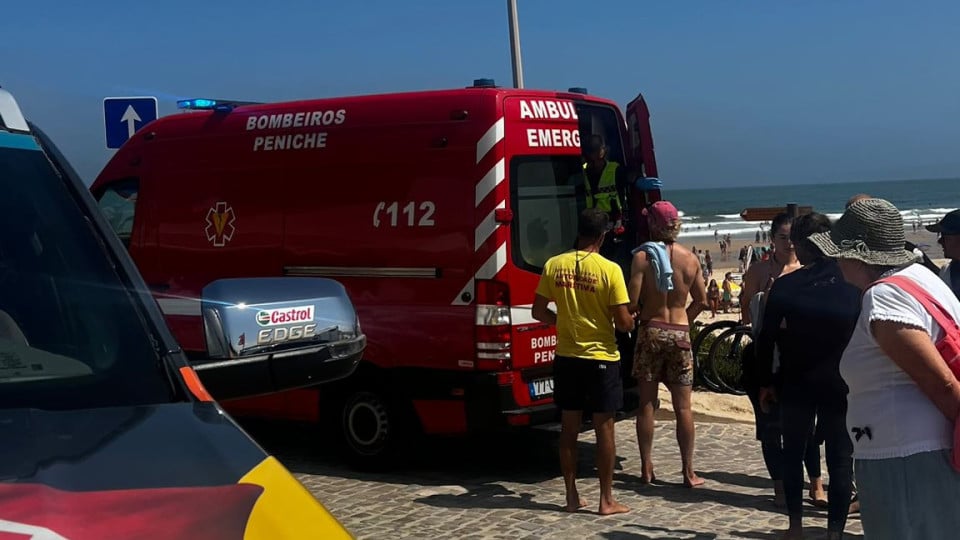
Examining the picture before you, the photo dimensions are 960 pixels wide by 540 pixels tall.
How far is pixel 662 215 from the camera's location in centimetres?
681

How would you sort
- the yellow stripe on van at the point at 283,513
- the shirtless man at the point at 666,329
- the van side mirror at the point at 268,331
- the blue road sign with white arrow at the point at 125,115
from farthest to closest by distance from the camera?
the blue road sign with white arrow at the point at 125,115 < the shirtless man at the point at 666,329 < the van side mirror at the point at 268,331 < the yellow stripe on van at the point at 283,513

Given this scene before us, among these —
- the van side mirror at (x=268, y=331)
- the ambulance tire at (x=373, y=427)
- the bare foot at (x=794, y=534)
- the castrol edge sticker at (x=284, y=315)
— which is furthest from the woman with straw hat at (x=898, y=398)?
the ambulance tire at (x=373, y=427)

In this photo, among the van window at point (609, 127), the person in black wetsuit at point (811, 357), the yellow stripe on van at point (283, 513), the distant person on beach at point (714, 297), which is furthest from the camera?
the distant person on beach at point (714, 297)

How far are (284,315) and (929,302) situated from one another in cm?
209

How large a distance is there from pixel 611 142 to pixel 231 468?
615cm

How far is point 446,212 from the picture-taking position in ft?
22.4

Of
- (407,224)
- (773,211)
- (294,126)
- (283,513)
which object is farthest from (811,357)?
(283,513)

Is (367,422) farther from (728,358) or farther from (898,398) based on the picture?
(898,398)

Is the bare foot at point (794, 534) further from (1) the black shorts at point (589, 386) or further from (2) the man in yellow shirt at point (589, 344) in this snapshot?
(1) the black shorts at point (589, 386)

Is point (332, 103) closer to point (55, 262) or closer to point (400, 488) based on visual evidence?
point (400, 488)

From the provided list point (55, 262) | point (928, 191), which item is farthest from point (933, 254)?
point (928, 191)

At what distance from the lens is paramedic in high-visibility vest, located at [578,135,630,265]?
741 centimetres

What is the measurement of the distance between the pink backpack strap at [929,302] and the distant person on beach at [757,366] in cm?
229

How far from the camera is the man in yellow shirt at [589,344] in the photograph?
6258mm
